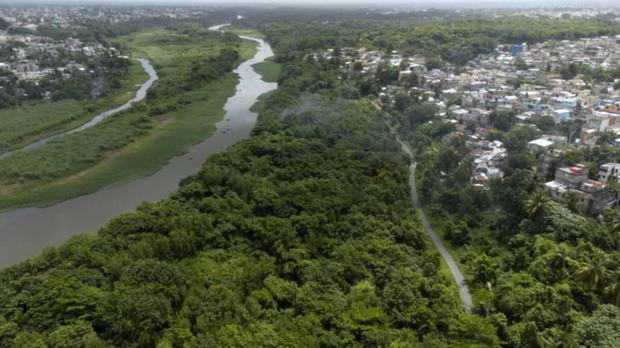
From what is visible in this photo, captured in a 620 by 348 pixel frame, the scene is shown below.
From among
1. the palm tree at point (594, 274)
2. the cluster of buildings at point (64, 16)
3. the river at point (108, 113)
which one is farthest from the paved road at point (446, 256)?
the cluster of buildings at point (64, 16)

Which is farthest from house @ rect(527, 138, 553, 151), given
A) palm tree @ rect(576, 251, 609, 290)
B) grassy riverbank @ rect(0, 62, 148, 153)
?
grassy riverbank @ rect(0, 62, 148, 153)

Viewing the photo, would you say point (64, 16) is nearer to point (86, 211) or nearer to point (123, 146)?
point (123, 146)

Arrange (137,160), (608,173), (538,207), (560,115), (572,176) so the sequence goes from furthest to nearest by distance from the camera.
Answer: (560,115) → (137,160) → (608,173) → (572,176) → (538,207)

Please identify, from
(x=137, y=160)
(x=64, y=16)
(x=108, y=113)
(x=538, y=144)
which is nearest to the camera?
(x=538, y=144)

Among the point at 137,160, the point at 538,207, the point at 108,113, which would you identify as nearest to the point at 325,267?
the point at 538,207

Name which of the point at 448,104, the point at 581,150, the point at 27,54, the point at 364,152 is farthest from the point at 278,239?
the point at 27,54

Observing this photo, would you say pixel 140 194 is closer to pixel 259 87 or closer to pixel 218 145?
pixel 218 145

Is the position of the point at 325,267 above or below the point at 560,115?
below
